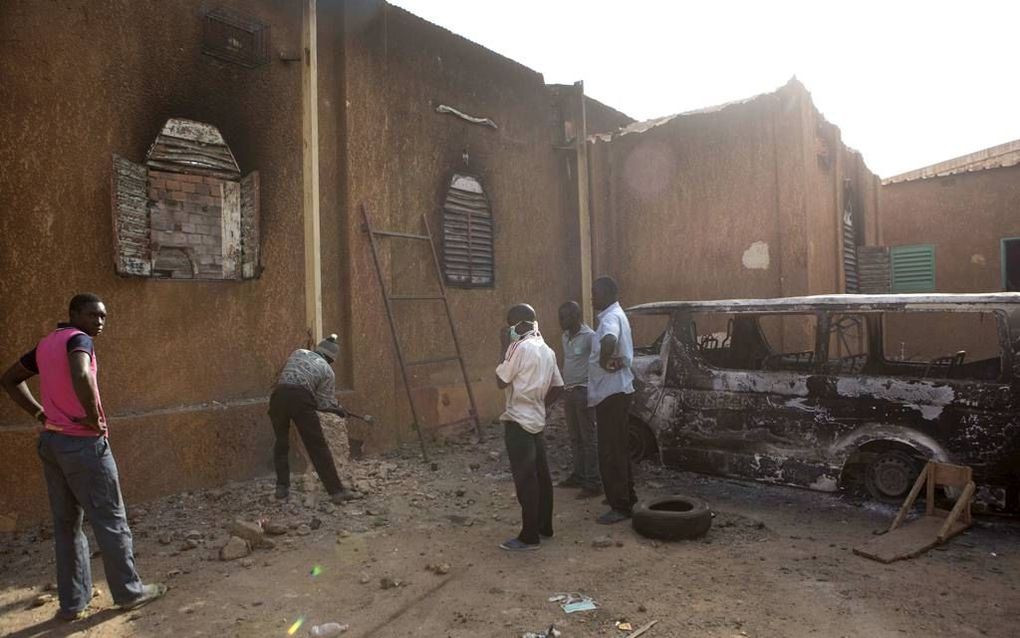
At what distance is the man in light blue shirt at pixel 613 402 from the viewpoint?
472 cm

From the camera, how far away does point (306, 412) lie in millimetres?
5230

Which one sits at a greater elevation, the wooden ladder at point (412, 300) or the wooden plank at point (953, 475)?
the wooden ladder at point (412, 300)

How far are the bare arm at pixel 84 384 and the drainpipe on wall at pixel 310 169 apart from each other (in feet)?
9.96

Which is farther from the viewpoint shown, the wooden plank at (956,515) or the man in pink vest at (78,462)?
the wooden plank at (956,515)

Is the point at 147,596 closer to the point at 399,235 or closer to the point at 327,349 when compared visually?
the point at 327,349

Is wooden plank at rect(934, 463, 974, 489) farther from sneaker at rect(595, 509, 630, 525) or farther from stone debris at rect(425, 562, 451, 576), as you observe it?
stone debris at rect(425, 562, 451, 576)

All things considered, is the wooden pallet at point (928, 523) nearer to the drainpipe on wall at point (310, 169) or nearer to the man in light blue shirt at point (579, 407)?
the man in light blue shirt at point (579, 407)

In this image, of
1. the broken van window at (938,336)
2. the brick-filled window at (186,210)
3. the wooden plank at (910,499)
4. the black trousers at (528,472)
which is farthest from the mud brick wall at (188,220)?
the broken van window at (938,336)

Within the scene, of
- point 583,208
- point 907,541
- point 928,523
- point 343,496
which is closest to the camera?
point 907,541

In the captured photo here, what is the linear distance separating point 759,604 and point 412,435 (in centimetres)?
453

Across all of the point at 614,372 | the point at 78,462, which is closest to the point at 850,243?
the point at 614,372

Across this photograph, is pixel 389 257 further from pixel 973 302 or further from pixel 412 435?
pixel 973 302

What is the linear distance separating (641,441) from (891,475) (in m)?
1.99

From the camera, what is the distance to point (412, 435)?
7.30 metres
